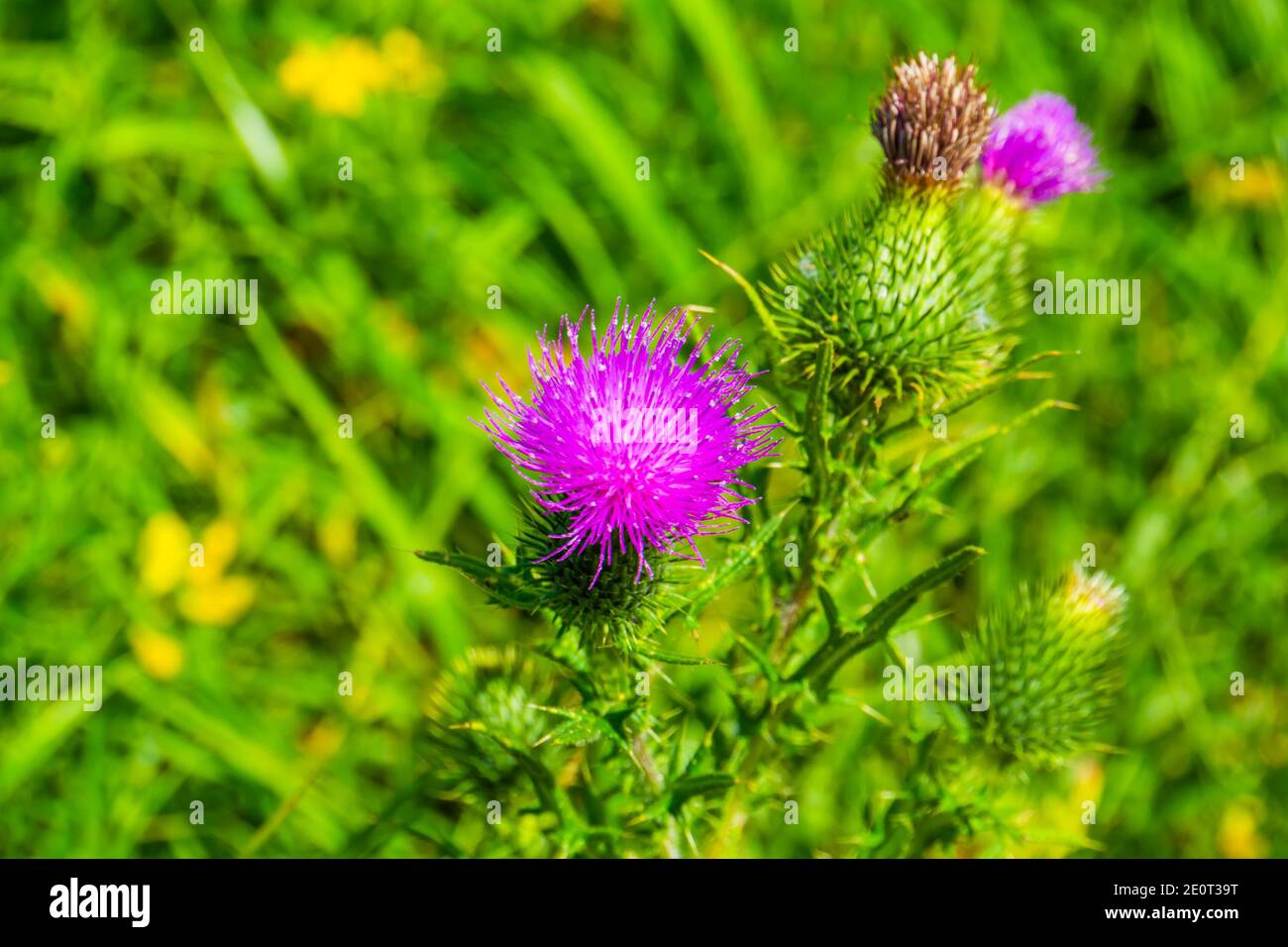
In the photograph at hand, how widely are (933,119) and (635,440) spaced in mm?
1084

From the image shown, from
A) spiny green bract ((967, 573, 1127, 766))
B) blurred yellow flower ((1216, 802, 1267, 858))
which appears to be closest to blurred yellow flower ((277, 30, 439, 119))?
spiny green bract ((967, 573, 1127, 766))

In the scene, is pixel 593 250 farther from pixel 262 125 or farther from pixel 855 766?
pixel 855 766

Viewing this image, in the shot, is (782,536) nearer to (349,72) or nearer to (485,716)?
(485,716)

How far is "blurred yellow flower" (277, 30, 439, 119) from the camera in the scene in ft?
15.4

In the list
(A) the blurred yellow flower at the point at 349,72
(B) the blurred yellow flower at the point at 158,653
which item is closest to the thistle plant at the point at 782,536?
(B) the blurred yellow flower at the point at 158,653

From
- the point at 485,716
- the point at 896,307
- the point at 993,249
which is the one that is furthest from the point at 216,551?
the point at 993,249

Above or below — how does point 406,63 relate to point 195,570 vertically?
above

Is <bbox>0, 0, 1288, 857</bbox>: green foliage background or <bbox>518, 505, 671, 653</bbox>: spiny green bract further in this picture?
<bbox>0, 0, 1288, 857</bbox>: green foliage background

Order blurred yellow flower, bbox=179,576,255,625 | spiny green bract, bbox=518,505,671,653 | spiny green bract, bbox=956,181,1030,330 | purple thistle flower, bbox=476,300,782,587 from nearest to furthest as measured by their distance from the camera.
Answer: purple thistle flower, bbox=476,300,782,587
spiny green bract, bbox=518,505,671,653
spiny green bract, bbox=956,181,1030,330
blurred yellow flower, bbox=179,576,255,625

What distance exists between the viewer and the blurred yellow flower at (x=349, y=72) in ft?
15.4

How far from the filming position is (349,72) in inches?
186

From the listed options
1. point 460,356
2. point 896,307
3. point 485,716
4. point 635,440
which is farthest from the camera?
point 460,356

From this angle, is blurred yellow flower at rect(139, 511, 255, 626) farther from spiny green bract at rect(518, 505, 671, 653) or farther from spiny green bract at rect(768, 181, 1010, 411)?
spiny green bract at rect(768, 181, 1010, 411)

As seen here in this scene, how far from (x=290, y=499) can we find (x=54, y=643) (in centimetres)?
96
